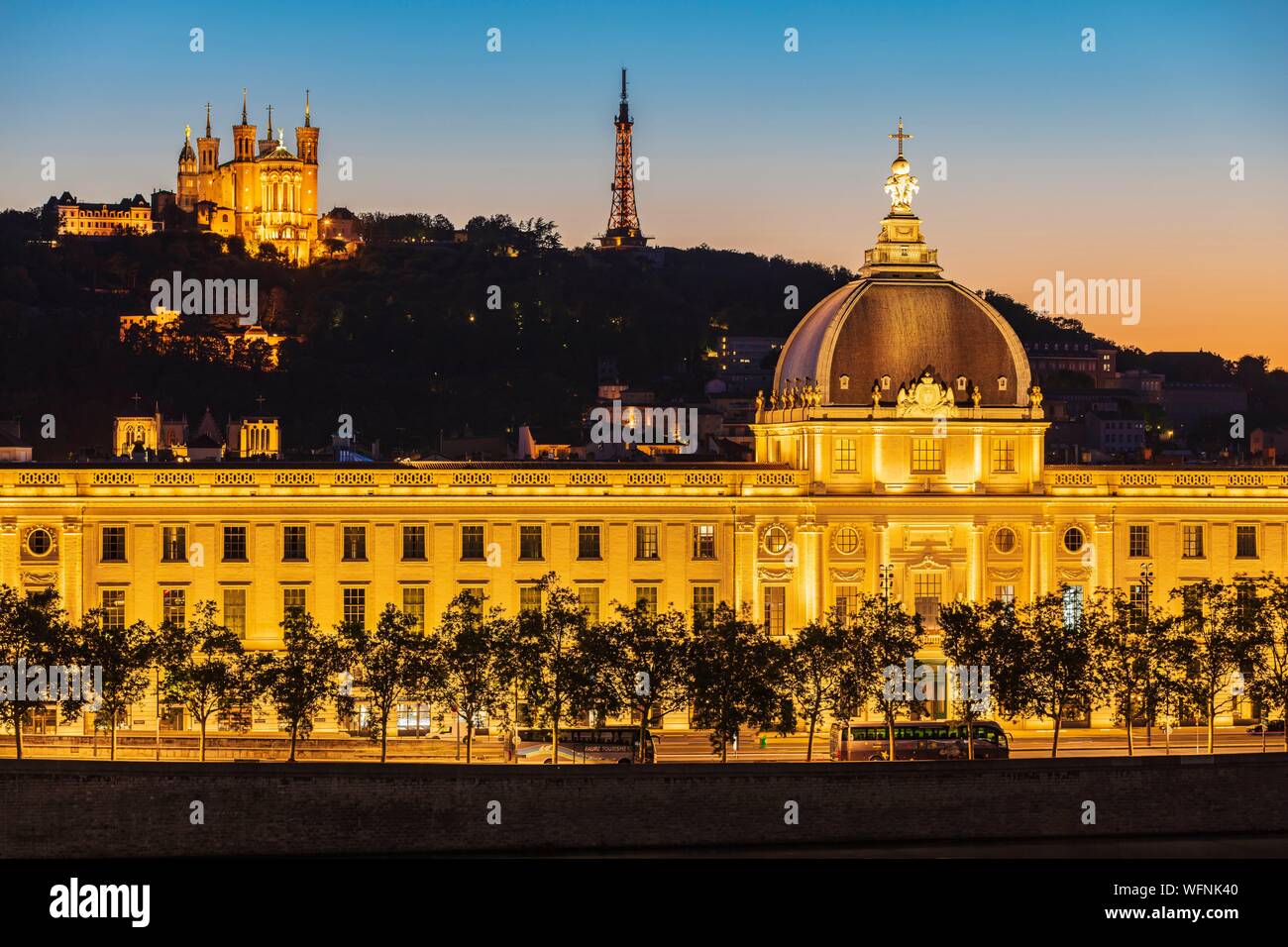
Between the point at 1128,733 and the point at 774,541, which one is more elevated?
the point at 774,541

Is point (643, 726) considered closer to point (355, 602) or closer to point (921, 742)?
point (921, 742)

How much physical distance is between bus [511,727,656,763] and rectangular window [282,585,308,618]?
11242mm

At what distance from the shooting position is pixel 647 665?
3595 inches


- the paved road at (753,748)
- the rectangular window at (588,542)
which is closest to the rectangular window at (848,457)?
the rectangular window at (588,542)

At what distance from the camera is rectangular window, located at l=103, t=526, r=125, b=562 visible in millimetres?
98250

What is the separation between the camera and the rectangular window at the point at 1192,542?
10388 cm

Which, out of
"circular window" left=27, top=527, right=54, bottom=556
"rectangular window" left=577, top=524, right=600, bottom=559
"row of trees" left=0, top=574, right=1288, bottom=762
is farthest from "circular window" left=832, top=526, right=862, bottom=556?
"circular window" left=27, top=527, right=54, bottom=556

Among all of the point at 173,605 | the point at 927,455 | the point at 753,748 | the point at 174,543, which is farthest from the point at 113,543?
the point at 927,455

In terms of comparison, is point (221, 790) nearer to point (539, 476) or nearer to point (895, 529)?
point (539, 476)

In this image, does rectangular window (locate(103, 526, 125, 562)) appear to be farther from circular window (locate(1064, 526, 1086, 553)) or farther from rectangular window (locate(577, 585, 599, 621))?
circular window (locate(1064, 526, 1086, 553))

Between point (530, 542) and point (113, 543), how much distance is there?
13.5 metres
